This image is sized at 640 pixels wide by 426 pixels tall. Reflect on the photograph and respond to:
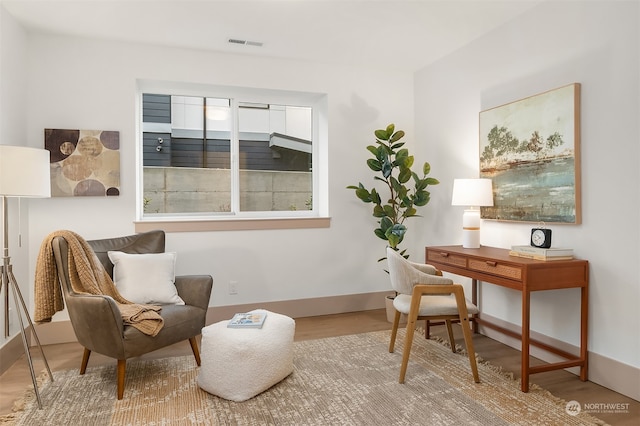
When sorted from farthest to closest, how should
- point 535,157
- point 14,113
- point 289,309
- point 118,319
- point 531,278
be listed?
point 289,309 → point 14,113 → point 535,157 → point 531,278 → point 118,319

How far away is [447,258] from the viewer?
3.24m

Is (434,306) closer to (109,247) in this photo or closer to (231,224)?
(231,224)

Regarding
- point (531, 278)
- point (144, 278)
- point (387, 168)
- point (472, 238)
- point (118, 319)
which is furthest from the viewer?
point (387, 168)

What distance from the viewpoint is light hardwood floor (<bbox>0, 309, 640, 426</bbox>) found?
245 centimetres

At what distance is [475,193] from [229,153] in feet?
7.60

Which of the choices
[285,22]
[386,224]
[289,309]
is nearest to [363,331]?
[289,309]

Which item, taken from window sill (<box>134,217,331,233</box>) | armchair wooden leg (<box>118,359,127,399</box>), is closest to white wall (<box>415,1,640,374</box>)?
window sill (<box>134,217,331,233</box>)

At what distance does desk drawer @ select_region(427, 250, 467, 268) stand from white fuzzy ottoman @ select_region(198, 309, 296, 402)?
54.2 inches

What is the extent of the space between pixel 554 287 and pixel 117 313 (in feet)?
8.27

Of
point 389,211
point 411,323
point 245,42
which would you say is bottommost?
point 411,323

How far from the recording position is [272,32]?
3.50 metres

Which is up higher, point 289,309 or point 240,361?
point 240,361

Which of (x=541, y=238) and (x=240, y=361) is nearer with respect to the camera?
(x=240, y=361)

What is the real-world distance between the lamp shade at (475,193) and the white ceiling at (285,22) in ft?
4.06
